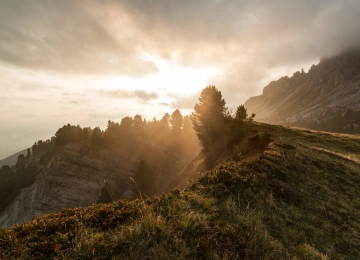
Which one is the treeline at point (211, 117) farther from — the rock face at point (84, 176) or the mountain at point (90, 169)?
the rock face at point (84, 176)

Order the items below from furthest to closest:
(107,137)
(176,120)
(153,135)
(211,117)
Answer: (176,120), (153,135), (107,137), (211,117)

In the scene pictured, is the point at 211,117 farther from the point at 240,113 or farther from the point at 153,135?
the point at 153,135

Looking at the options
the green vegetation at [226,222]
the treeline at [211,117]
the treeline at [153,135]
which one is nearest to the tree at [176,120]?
the treeline at [153,135]

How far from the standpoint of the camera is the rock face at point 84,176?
71000 millimetres

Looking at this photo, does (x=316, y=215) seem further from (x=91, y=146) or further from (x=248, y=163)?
(x=91, y=146)

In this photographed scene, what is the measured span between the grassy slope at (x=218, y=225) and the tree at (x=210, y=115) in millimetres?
32729

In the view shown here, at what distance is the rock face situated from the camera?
7100cm

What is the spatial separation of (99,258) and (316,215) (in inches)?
401

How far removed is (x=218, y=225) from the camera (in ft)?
21.3

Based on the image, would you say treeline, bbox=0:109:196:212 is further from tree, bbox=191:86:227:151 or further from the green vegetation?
the green vegetation

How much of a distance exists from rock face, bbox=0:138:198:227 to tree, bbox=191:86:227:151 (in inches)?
1371

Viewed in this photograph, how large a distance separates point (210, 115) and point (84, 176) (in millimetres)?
61852

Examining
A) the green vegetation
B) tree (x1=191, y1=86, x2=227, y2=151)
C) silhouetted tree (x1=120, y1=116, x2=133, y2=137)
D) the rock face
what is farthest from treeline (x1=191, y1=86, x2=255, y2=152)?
silhouetted tree (x1=120, y1=116, x2=133, y2=137)

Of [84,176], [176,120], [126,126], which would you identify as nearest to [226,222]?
[84,176]
